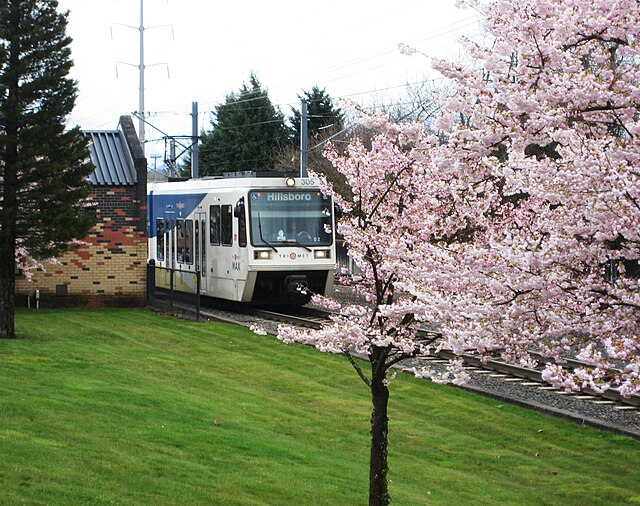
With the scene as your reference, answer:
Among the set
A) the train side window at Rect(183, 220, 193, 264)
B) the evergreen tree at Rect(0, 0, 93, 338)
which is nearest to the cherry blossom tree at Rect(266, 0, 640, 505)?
the evergreen tree at Rect(0, 0, 93, 338)

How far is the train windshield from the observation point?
25.4 m

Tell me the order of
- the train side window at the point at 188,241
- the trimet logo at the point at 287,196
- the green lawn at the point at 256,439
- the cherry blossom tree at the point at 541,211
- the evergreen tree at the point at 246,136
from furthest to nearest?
the evergreen tree at the point at 246,136 < the train side window at the point at 188,241 < the trimet logo at the point at 287,196 < the green lawn at the point at 256,439 < the cherry blossom tree at the point at 541,211

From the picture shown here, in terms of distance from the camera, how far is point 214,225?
27.2 meters

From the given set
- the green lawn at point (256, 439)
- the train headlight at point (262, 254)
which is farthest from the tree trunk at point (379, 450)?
the train headlight at point (262, 254)

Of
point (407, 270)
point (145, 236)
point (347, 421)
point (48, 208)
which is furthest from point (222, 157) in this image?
point (407, 270)

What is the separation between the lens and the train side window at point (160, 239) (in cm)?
3183

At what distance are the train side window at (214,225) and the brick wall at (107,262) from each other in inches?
65.9

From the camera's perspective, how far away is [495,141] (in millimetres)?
8453

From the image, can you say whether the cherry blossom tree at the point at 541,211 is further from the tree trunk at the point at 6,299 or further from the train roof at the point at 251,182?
the train roof at the point at 251,182

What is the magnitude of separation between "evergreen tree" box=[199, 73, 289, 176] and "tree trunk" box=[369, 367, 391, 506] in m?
58.0

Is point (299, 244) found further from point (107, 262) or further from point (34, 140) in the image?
point (34, 140)

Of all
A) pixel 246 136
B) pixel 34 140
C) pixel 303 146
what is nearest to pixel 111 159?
pixel 34 140

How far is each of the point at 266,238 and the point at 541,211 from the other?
17469mm

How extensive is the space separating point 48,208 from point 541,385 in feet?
30.1
